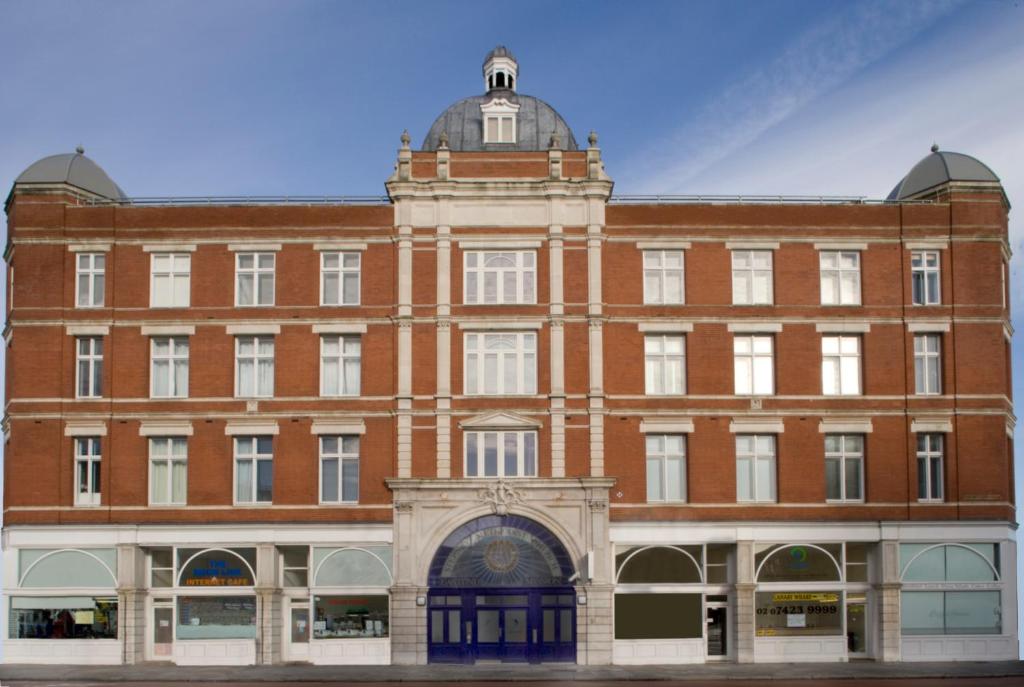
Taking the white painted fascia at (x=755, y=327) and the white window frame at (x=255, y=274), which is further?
the white window frame at (x=255, y=274)

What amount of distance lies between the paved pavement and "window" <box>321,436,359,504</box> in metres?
6.04

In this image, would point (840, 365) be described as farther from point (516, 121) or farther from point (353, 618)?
point (353, 618)

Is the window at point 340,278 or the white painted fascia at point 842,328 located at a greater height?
the window at point 340,278

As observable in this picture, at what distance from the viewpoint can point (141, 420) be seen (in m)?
50.2

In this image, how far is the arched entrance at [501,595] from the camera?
4875 cm

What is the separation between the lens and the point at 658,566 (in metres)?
49.5

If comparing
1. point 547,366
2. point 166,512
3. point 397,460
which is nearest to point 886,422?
point 547,366

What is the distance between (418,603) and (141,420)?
39.6ft

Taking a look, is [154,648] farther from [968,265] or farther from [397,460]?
[968,265]

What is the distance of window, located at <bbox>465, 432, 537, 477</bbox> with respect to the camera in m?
49.7

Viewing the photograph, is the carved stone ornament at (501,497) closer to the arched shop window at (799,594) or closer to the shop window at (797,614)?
the arched shop window at (799,594)

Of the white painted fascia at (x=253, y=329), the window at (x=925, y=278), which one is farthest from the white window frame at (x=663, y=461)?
the white painted fascia at (x=253, y=329)

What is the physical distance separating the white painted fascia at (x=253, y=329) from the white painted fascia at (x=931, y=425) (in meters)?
23.4

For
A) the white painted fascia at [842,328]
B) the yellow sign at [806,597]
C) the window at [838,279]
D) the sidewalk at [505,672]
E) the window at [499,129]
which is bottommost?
the sidewalk at [505,672]
